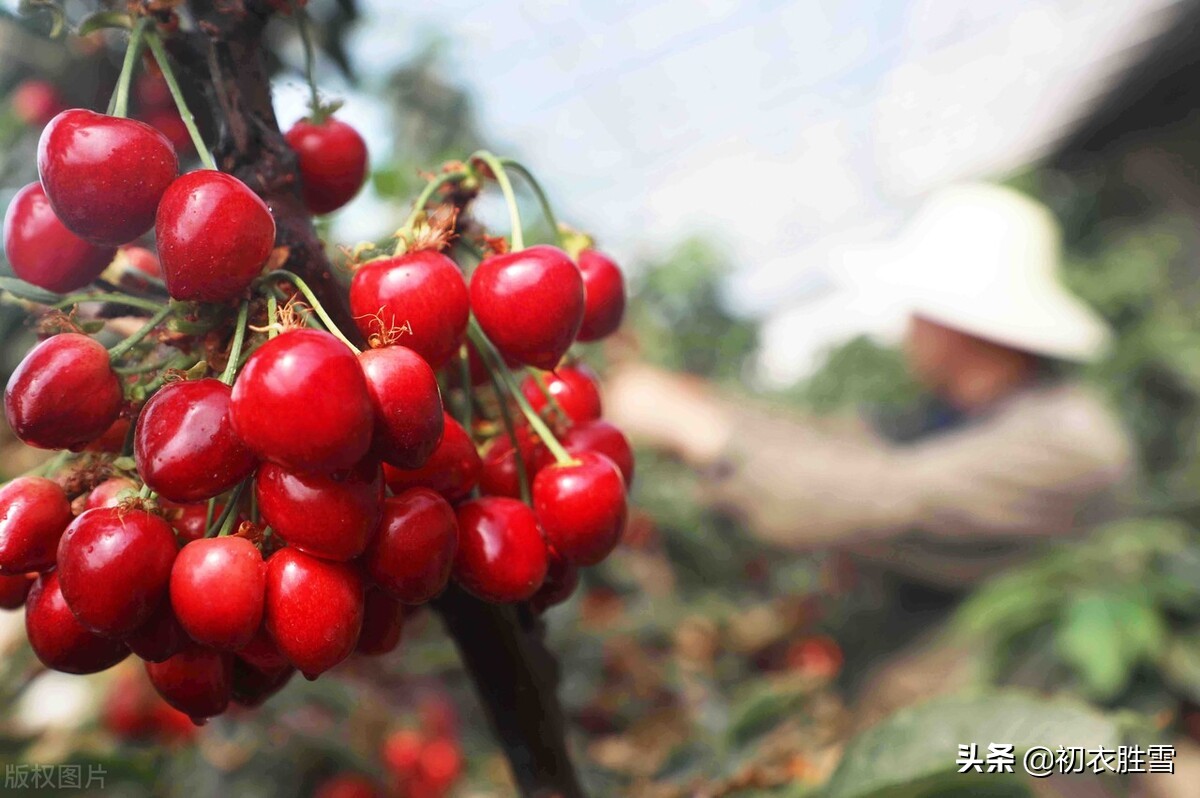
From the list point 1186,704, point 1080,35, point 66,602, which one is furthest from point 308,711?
point 1080,35

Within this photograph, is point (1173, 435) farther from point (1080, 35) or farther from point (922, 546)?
point (1080, 35)

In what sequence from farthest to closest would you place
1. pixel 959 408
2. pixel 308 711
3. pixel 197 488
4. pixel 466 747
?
pixel 959 408 < pixel 466 747 < pixel 308 711 < pixel 197 488

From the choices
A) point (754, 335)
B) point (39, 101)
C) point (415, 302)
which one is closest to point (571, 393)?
point (415, 302)

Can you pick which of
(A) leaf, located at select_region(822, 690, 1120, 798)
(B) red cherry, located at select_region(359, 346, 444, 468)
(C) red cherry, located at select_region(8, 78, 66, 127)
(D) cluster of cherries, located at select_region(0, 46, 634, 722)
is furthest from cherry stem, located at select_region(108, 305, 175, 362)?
(C) red cherry, located at select_region(8, 78, 66, 127)

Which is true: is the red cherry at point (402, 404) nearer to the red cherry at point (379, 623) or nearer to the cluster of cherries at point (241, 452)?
the cluster of cherries at point (241, 452)

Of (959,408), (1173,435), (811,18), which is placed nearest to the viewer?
(1173,435)

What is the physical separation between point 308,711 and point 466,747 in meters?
0.49

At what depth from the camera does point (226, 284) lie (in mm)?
391

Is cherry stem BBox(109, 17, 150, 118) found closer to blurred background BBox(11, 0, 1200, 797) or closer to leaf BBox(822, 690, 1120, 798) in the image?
blurred background BBox(11, 0, 1200, 797)

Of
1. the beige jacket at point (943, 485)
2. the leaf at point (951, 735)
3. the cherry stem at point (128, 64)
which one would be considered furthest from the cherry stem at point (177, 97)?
the beige jacket at point (943, 485)

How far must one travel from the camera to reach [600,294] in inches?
22.2

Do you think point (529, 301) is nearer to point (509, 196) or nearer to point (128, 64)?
point (509, 196)

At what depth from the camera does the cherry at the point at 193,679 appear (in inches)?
16.6

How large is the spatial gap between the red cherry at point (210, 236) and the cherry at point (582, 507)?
7.7 inches
